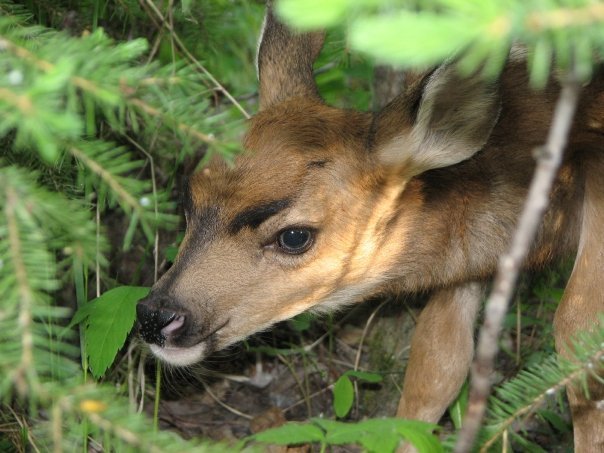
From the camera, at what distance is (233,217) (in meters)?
3.93

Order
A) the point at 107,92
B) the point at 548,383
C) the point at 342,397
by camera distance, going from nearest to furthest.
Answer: the point at 107,92, the point at 548,383, the point at 342,397

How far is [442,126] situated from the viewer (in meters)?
3.98

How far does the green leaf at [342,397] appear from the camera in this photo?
14.5 feet

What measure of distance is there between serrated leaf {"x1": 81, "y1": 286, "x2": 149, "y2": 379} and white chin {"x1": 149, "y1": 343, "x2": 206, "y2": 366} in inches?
6.0

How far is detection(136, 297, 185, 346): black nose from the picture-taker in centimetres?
372

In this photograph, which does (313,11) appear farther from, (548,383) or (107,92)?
(548,383)

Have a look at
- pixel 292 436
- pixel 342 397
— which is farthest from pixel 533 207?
pixel 342 397

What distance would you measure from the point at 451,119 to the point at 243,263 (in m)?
1.10

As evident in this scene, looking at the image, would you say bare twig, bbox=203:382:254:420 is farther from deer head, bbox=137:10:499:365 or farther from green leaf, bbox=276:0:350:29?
green leaf, bbox=276:0:350:29

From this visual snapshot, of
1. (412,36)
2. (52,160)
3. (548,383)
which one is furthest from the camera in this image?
(548,383)

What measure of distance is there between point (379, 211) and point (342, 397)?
97 cm

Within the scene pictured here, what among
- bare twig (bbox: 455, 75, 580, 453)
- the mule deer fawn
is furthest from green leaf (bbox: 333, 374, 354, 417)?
bare twig (bbox: 455, 75, 580, 453)

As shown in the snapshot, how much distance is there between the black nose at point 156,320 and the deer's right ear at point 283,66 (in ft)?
4.34

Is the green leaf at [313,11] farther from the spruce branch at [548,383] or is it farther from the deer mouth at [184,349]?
the deer mouth at [184,349]
